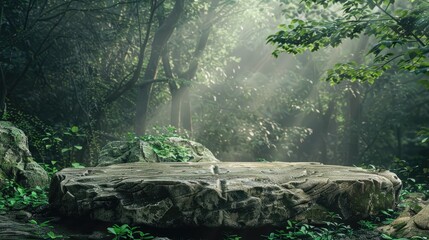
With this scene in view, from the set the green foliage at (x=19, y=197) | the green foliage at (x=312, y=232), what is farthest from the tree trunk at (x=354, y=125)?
the green foliage at (x=19, y=197)

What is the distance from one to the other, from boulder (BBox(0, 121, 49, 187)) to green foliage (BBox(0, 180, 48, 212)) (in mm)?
258

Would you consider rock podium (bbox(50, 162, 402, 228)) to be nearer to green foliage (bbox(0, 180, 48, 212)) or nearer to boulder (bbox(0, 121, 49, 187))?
green foliage (bbox(0, 180, 48, 212))

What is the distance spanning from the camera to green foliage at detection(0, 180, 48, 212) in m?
7.15

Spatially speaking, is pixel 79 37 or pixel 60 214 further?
pixel 79 37

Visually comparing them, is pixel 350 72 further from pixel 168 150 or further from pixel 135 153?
pixel 135 153

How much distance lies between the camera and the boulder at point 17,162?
8492 mm

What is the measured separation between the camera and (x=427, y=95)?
21422 millimetres

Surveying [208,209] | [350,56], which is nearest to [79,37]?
[208,209]

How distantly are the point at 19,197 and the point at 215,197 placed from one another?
11.4 feet

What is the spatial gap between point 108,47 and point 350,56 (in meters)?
10.9

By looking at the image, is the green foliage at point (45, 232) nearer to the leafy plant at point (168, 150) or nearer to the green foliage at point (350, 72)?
the leafy plant at point (168, 150)

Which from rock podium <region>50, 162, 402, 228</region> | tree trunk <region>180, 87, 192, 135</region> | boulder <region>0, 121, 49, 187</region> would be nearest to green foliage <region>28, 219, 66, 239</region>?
rock podium <region>50, 162, 402, 228</region>

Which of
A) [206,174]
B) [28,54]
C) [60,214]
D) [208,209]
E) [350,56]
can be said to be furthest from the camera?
[350,56]

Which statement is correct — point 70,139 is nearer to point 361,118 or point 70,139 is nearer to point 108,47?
point 108,47
